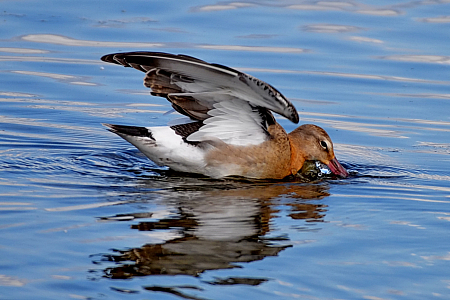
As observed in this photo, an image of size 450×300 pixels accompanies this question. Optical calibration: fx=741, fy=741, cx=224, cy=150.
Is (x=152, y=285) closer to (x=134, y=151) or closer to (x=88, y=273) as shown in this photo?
(x=88, y=273)

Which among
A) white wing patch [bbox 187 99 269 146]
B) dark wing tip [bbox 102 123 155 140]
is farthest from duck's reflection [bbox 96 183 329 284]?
dark wing tip [bbox 102 123 155 140]

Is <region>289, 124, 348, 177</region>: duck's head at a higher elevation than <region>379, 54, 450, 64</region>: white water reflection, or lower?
lower

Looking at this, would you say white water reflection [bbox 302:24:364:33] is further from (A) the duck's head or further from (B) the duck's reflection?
(B) the duck's reflection

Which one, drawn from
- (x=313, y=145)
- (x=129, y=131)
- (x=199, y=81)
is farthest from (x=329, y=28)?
(x=199, y=81)

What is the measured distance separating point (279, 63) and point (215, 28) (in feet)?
7.20

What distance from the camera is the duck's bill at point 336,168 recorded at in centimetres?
835

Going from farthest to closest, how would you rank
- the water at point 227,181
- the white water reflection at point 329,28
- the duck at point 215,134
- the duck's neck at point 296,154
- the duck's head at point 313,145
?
the white water reflection at point 329,28, the duck's head at point 313,145, the duck's neck at point 296,154, the duck at point 215,134, the water at point 227,181

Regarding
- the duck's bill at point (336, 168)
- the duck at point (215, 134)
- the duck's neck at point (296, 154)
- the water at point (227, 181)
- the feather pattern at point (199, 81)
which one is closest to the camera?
the water at point (227, 181)

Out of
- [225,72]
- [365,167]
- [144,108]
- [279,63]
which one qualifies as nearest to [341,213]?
[225,72]

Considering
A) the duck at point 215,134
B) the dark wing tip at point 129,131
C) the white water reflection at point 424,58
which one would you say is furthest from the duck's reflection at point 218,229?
the white water reflection at point 424,58

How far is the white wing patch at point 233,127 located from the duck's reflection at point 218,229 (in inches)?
25.4

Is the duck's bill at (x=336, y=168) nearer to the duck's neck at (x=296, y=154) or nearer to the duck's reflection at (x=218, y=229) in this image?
the duck's neck at (x=296, y=154)

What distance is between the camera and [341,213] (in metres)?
6.55

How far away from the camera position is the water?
15.9ft
